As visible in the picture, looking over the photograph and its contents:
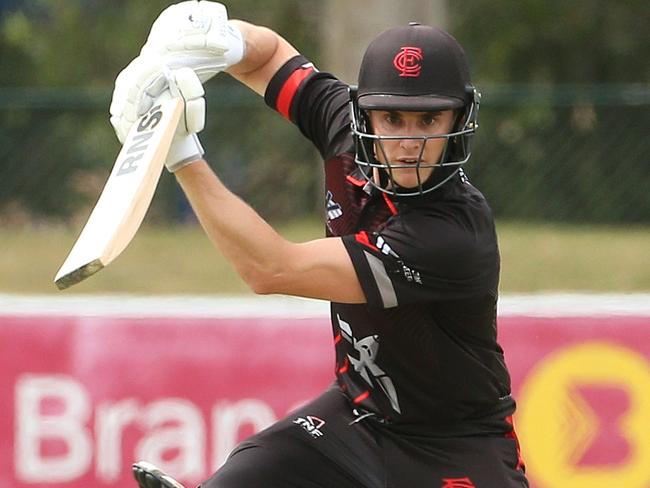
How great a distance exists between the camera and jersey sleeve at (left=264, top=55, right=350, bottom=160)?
189 inches

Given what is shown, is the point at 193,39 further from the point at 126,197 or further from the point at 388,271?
the point at 388,271

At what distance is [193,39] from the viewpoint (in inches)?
168

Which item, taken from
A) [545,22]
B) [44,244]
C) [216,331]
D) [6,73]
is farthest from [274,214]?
[6,73]

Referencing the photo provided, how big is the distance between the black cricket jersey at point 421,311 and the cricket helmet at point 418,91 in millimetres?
94

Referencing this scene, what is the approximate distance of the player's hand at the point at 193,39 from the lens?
4.20 m

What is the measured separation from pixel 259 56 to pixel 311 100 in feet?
0.72

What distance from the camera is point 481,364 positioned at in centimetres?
438

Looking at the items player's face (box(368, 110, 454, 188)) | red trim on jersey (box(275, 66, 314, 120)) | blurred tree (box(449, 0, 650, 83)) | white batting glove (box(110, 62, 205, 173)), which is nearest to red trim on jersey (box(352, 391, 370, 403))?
player's face (box(368, 110, 454, 188))

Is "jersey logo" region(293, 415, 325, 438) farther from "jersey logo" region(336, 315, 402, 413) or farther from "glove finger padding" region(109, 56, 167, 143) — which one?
"glove finger padding" region(109, 56, 167, 143)

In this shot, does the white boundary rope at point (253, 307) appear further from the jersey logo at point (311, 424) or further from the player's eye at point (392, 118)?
the player's eye at point (392, 118)

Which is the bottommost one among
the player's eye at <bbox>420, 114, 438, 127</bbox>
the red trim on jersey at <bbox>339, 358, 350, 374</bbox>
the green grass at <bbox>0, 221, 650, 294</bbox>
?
the green grass at <bbox>0, 221, 650, 294</bbox>

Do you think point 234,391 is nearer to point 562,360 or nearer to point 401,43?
point 562,360

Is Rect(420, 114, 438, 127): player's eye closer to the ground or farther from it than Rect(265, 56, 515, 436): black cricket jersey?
farther from it

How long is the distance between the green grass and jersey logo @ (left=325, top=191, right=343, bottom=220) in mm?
4784
